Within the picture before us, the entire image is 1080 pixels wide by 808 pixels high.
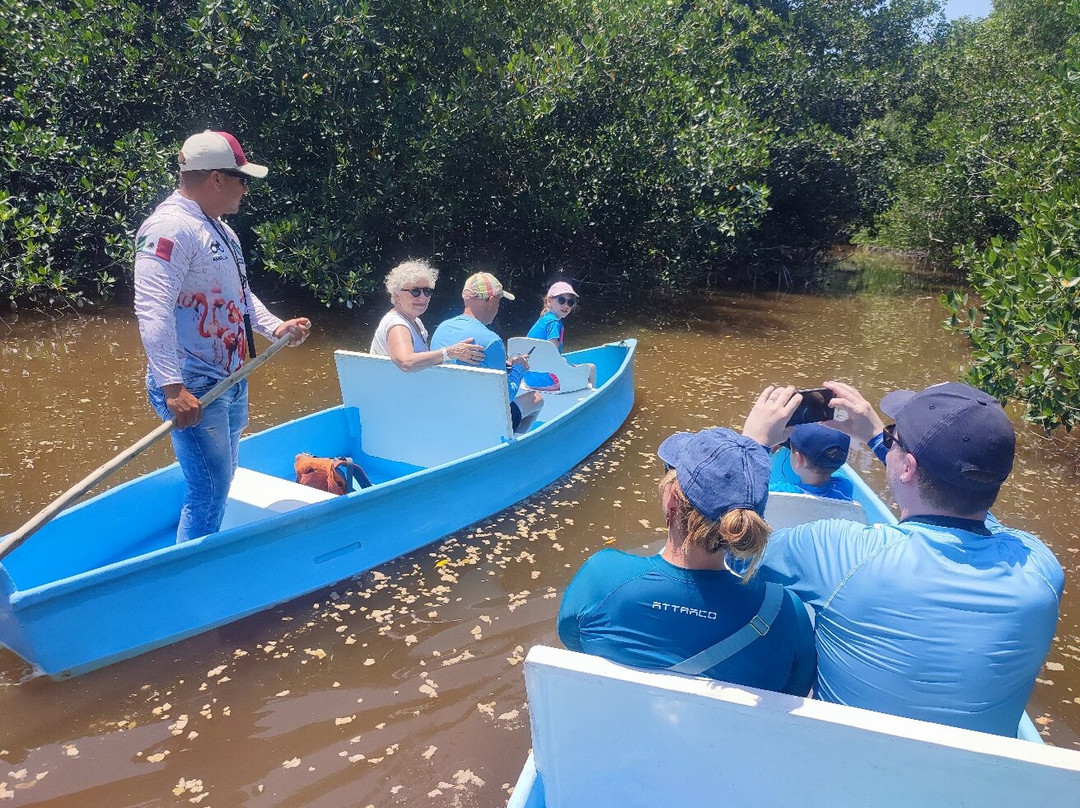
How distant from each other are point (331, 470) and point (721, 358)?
684 centimetres

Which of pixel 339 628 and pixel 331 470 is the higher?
pixel 331 470

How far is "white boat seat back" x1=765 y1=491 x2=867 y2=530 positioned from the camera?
3.17 m

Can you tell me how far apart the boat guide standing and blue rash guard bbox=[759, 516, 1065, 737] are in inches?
106

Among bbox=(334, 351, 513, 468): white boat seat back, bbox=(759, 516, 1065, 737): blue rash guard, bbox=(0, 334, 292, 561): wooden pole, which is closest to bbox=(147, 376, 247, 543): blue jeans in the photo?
bbox=(0, 334, 292, 561): wooden pole

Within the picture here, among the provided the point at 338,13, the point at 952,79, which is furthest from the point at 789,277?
the point at 338,13

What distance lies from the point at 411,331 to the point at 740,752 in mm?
3730

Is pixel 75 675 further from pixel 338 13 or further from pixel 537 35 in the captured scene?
pixel 537 35

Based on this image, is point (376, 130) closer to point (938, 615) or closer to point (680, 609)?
point (680, 609)

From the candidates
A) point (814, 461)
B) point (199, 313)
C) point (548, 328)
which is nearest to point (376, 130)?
point (548, 328)

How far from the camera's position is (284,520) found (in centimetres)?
400

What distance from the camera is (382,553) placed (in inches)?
182

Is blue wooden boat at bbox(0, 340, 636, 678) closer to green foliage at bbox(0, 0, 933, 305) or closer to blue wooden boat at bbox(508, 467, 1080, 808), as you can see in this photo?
blue wooden boat at bbox(508, 467, 1080, 808)

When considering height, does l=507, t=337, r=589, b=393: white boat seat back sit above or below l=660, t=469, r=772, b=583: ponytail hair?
below

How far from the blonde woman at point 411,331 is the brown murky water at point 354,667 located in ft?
3.93
